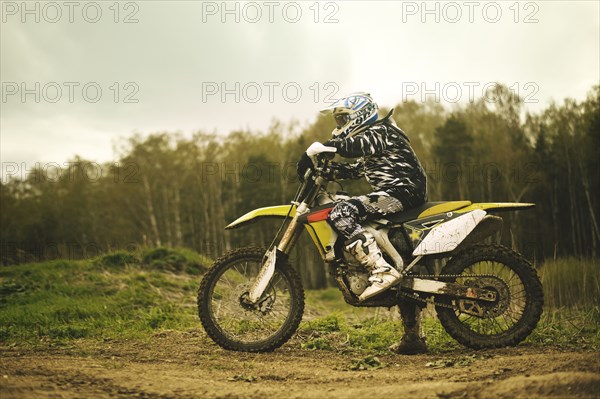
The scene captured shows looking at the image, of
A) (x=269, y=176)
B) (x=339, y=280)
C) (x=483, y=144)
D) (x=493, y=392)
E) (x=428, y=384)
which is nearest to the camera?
(x=493, y=392)

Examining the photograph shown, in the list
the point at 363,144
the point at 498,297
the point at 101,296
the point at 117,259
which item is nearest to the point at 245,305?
the point at 363,144

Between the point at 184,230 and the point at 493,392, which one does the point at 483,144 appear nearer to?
the point at 184,230

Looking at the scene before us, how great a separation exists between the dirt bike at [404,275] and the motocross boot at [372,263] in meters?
0.16

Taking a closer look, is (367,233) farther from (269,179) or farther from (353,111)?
(269,179)

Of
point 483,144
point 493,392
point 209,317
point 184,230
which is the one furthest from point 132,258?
point 483,144

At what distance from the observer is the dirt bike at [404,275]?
536 cm

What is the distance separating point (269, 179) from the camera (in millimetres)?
38781

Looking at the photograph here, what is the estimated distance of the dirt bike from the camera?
5359 millimetres

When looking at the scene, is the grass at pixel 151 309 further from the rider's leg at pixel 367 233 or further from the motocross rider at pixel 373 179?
the rider's leg at pixel 367 233

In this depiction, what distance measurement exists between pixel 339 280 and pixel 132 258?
7238mm

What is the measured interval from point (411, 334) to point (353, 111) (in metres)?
2.35

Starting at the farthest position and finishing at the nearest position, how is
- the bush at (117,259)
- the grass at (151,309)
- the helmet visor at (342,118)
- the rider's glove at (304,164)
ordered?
1. the bush at (117,259)
2. the grass at (151,309)
3. the helmet visor at (342,118)
4. the rider's glove at (304,164)

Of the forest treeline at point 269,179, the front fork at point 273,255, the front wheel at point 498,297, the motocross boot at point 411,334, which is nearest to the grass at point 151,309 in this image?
the motocross boot at point 411,334

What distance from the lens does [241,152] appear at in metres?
45.1
